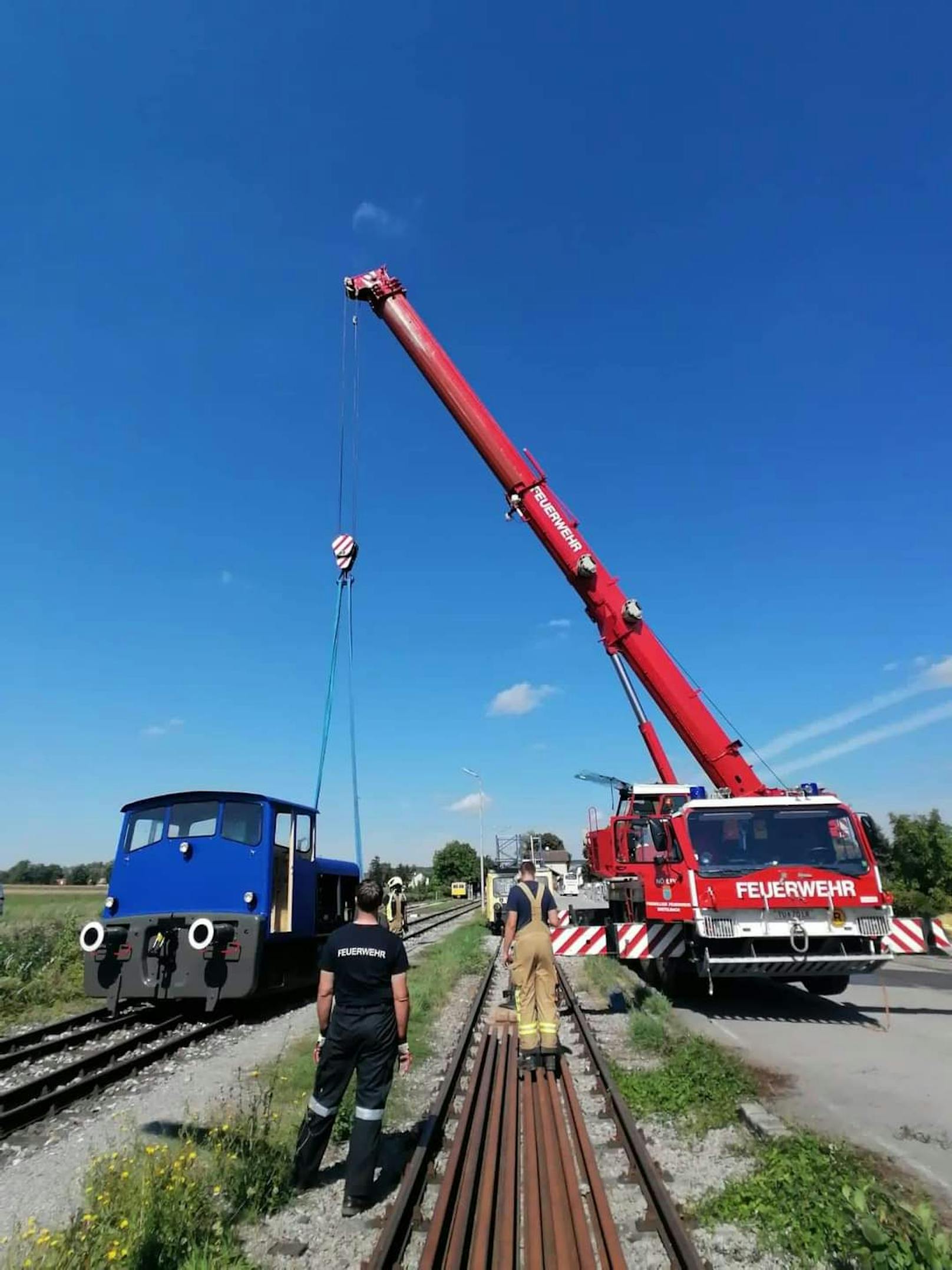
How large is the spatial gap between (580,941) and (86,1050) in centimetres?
616

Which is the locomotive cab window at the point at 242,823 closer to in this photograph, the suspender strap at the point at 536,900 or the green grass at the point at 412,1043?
the green grass at the point at 412,1043

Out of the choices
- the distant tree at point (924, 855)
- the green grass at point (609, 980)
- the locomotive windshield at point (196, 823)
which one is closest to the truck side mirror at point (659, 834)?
the green grass at point (609, 980)

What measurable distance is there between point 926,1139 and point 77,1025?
32.1 feet

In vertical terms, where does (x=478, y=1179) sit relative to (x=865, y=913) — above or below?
below

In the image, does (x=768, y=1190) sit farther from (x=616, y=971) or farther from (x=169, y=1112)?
(x=616, y=971)

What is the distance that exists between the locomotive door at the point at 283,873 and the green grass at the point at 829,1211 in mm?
6581

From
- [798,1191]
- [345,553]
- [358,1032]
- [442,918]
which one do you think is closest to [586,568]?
[345,553]

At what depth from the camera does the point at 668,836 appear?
9.42 metres

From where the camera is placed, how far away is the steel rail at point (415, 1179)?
3.33 m

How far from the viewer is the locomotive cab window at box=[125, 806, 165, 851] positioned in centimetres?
984

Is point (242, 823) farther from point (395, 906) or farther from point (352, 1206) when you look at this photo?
point (352, 1206)

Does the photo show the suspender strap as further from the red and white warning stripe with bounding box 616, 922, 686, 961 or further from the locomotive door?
the locomotive door

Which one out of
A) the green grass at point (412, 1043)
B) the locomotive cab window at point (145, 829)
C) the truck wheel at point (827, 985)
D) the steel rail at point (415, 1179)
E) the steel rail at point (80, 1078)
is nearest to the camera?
the steel rail at point (415, 1179)

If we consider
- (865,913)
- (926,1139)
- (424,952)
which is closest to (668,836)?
(865,913)
